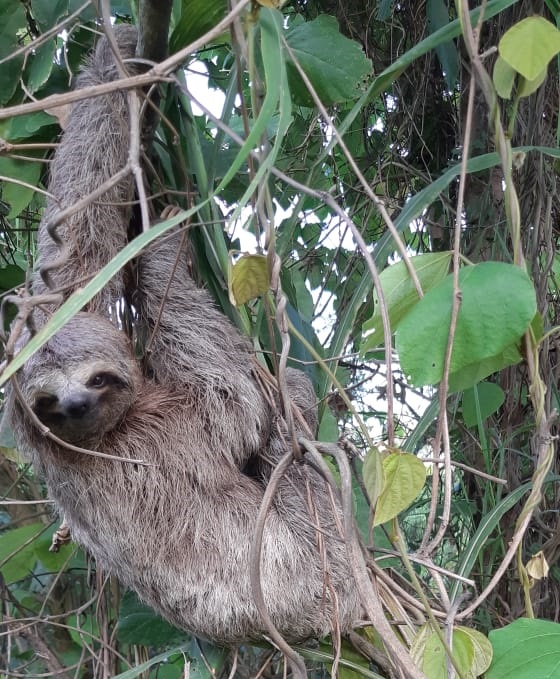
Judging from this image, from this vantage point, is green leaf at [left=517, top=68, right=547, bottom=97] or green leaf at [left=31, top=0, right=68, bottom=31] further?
green leaf at [left=31, top=0, right=68, bottom=31]

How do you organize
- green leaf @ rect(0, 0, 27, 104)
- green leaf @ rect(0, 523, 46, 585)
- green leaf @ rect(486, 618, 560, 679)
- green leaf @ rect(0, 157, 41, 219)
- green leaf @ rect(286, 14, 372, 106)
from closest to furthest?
green leaf @ rect(486, 618, 560, 679), green leaf @ rect(286, 14, 372, 106), green leaf @ rect(0, 0, 27, 104), green leaf @ rect(0, 157, 41, 219), green leaf @ rect(0, 523, 46, 585)

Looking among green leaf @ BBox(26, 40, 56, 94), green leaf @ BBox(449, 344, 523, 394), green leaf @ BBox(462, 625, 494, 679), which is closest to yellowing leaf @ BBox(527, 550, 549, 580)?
green leaf @ BBox(462, 625, 494, 679)

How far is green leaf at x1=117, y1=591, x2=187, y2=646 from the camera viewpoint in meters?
3.37

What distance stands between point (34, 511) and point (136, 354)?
8.14 feet

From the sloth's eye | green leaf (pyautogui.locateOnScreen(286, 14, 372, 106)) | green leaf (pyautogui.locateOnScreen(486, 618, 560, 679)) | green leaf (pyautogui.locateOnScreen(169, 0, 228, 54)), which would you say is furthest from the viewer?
the sloth's eye

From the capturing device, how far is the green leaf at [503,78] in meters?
1.90

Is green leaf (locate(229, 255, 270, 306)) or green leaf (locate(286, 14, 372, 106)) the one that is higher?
green leaf (locate(286, 14, 372, 106))

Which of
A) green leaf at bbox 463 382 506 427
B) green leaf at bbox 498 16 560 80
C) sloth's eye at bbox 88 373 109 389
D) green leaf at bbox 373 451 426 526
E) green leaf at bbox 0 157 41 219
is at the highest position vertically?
green leaf at bbox 498 16 560 80

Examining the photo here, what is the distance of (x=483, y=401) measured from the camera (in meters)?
3.62

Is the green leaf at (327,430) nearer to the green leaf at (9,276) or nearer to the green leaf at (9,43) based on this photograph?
the green leaf at (9,276)

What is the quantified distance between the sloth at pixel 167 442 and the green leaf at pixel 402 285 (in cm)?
98

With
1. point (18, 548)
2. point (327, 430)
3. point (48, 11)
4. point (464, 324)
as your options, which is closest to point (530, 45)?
point (464, 324)

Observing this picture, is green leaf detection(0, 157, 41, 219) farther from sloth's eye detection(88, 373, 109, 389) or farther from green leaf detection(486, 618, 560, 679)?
green leaf detection(486, 618, 560, 679)

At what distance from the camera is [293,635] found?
3.08 meters
